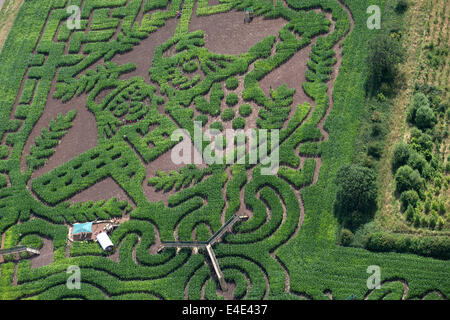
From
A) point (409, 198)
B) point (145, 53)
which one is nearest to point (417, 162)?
point (409, 198)

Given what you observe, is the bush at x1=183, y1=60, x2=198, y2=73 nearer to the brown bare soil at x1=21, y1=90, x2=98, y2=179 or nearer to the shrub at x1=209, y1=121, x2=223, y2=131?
the shrub at x1=209, y1=121, x2=223, y2=131

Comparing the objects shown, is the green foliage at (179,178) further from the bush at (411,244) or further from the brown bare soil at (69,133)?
the bush at (411,244)

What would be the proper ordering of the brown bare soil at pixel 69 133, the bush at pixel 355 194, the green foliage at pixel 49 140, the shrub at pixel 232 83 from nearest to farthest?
the bush at pixel 355 194 → the green foliage at pixel 49 140 → the brown bare soil at pixel 69 133 → the shrub at pixel 232 83

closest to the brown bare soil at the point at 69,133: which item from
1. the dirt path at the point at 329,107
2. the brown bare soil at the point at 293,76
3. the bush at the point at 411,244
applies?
the brown bare soil at the point at 293,76

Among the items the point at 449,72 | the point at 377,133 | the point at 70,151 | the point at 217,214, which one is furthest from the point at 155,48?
the point at 449,72

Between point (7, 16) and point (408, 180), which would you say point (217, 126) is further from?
point (7, 16)

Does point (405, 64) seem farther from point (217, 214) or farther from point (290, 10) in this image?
point (217, 214)

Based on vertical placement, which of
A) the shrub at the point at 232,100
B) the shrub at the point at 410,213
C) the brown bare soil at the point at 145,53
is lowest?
the shrub at the point at 410,213
